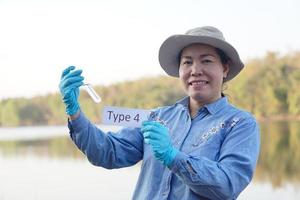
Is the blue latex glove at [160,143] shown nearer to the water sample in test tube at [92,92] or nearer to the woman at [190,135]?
the woman at [190,135]

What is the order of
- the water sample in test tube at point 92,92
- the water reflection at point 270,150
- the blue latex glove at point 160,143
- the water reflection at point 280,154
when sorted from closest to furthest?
1. the blue latex glove at point 160,143
2. the water sample in test tube at point 92,92
3. the water reflection at point 280,154
4. the water reflection at point 270,150

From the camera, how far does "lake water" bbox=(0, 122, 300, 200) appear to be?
8.25 m

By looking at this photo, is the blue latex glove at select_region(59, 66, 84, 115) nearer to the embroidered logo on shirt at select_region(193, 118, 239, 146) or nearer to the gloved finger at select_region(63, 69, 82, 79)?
the gloved finger at select_region(63, 69, 82, 79)

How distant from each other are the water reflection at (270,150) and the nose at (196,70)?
7.94 metres

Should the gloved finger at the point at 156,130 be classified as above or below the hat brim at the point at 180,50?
below

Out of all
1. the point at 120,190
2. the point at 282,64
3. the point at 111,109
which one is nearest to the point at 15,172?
the point at 120,190

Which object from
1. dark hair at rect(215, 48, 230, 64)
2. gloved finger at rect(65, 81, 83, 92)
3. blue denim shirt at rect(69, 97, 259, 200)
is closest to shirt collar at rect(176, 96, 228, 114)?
blue denim shirt at rect(69, 97, 259, 200)

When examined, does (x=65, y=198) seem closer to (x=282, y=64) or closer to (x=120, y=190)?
(x=120, y=190)

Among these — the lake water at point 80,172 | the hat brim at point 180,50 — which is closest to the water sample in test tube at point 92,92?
the hat brim at point 180,50

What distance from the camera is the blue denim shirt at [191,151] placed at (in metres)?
1.30

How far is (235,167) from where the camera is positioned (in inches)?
52.6

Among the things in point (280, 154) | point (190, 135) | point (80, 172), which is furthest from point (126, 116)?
point (280, 154)

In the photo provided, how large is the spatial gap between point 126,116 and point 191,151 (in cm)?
27

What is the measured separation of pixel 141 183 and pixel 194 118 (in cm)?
23
